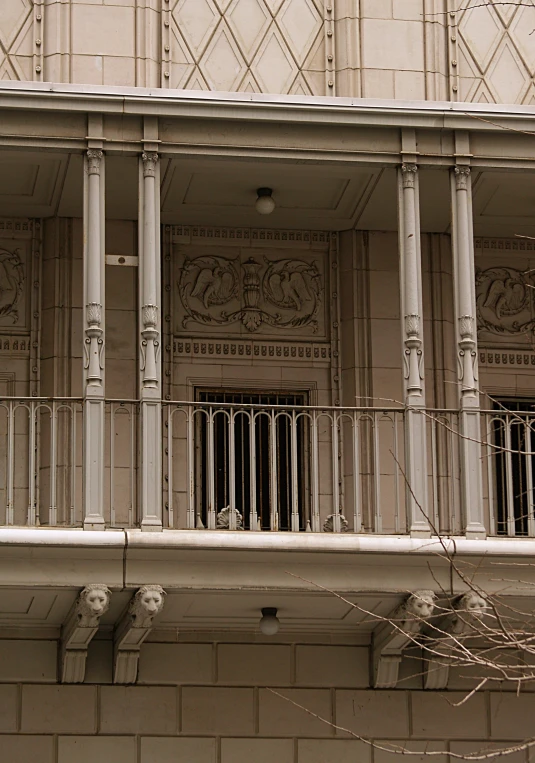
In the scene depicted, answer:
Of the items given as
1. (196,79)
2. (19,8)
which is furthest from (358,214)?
(19,8)

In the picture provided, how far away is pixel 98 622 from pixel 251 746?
2036mm

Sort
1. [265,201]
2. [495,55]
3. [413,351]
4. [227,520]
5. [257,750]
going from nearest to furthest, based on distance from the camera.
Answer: [413,351] < [227,520] < [257,750] < [265,201] < [495,55]

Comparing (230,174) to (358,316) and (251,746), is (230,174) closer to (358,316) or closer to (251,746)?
(358,316)

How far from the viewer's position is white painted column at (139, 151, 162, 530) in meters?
13.3

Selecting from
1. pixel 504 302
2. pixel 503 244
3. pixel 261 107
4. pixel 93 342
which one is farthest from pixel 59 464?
pixel 503 244

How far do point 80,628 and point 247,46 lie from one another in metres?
5.41

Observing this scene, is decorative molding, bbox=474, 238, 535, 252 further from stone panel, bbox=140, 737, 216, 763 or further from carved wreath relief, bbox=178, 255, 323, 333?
stone panel, bbox=140, 737, 216, 763

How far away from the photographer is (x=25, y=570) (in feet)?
42.6

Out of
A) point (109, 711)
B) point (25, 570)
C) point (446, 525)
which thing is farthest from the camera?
point (446, 525)

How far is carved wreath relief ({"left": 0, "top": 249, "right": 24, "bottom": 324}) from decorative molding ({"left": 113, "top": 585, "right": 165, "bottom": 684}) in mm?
3296

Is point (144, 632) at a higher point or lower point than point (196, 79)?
lower

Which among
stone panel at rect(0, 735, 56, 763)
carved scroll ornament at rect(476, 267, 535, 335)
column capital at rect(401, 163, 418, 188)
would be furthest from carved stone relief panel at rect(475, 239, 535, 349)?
stone panel at rect(0, 735, 56, 763)

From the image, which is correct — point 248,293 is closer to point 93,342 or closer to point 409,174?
point 409,174

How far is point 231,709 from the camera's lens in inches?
579
